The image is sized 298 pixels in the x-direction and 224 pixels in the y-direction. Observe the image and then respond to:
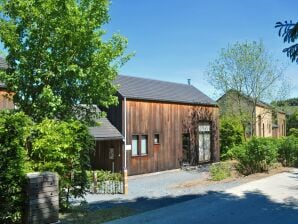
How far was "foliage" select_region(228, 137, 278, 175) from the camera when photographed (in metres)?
21.8

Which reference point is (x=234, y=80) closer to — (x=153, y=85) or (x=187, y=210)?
(x=153, y=85)

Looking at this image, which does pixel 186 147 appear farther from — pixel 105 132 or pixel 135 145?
pixel 105 132

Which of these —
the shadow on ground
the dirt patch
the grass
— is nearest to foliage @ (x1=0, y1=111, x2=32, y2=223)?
the grass

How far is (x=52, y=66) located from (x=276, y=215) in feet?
26.9

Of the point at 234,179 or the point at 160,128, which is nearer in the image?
the point at 234,179

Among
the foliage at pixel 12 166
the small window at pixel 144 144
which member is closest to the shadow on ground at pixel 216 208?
the foliage at pixel 12 166

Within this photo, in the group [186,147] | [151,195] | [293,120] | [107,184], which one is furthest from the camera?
[293,120]

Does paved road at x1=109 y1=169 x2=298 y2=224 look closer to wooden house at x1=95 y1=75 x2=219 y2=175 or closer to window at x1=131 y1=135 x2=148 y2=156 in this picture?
window at x1=131 y1=135 x2=148 y2=156

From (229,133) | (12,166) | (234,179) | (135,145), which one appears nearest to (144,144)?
(135,145)

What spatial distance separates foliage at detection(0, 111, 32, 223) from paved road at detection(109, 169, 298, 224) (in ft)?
8.98

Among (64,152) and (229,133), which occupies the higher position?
(229,133)

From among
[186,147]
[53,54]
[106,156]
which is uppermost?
[53,54]

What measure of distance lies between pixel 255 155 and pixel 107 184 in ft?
29.2

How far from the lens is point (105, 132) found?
23.3 m
